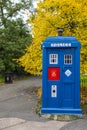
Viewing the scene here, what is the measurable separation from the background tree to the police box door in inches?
634

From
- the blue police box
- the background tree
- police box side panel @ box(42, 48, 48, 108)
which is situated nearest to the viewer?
the blue police box

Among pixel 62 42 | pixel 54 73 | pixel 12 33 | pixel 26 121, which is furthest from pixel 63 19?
pixel 12 33

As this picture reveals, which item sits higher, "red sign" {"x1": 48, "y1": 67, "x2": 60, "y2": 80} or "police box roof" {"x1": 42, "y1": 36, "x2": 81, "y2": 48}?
"police box roof" {"x1": 42, "y1": 36, "x2": 81, "y2": 48}

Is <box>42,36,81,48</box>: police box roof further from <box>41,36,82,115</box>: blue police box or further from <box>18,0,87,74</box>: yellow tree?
<box>18,0,87,74</box>: yellow tree

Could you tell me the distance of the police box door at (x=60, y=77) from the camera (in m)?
9.61

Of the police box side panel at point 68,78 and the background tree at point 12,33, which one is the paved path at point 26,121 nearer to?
the police box side panel at point 68,78

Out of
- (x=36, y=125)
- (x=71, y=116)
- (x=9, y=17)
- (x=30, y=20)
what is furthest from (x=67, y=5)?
(x=9, y=17)

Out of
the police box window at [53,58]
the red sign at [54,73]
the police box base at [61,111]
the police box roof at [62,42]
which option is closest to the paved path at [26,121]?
the police box base at [61,111]

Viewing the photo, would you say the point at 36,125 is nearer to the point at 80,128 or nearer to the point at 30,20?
the point at 80,128

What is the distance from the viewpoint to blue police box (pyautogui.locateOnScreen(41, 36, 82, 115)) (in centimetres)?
955

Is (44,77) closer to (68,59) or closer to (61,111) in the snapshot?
(68,59)

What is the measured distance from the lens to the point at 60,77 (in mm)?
9664

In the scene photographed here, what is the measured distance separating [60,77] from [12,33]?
18.2 m

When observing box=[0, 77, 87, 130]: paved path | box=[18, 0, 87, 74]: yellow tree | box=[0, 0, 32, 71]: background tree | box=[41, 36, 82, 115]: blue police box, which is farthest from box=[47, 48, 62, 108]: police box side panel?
box=[0, 0, 32, 71]: background tree
